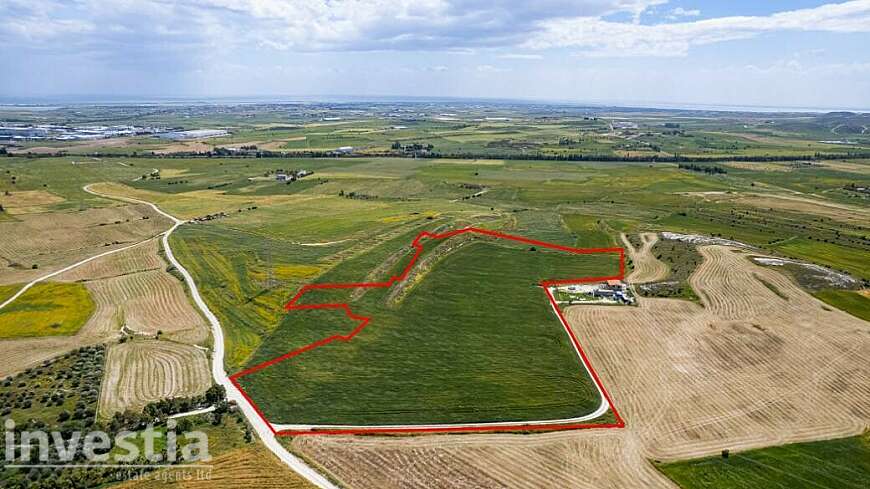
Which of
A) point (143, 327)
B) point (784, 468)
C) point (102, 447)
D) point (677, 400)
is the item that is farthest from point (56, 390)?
point (784, 468)

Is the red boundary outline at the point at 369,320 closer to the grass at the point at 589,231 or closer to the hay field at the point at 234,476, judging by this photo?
the grass at the point at 589,231

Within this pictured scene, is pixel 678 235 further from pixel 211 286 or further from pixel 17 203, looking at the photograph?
pixel 17 203

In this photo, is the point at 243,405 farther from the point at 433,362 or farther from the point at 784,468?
the point at 784,468

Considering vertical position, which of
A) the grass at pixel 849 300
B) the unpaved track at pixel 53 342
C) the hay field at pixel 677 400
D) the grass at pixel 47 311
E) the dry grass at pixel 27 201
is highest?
the dry grass at pixel 27 201

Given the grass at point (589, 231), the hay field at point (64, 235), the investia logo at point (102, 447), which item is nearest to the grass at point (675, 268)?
the grass at point (589, 231)

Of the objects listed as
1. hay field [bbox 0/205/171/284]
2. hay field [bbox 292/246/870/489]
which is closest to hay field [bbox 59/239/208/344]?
hay field [bbox 0/205/171/284]

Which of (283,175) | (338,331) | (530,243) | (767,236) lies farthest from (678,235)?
(283,175)

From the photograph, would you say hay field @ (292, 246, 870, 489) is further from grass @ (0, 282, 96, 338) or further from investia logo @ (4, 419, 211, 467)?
grass @ (0, 282, 96, 338)
